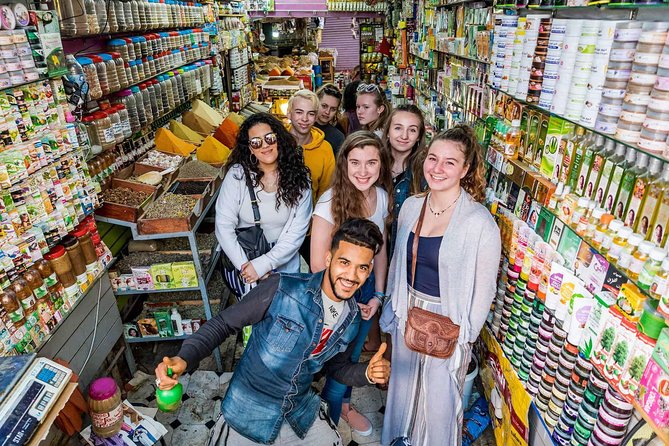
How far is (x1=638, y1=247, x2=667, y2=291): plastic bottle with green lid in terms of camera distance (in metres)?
1.38

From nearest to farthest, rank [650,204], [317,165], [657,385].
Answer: [657,385]
[650,204]
[317,165]

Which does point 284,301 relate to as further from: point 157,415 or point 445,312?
point 157,415

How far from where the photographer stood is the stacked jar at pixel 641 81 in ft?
4.49

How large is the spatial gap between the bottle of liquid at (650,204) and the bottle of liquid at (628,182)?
63 mm

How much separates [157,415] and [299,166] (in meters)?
1.82

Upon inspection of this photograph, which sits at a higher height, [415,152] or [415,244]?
[415,152]

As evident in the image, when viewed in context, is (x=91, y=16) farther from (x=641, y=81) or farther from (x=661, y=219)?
(x=661, y=219)

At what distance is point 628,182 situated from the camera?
155cm

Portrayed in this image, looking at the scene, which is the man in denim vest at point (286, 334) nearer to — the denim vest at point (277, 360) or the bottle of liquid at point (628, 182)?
the denim vest at point (277, 360)

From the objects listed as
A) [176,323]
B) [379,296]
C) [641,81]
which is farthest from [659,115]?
[176,323]

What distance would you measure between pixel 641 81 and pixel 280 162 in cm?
186

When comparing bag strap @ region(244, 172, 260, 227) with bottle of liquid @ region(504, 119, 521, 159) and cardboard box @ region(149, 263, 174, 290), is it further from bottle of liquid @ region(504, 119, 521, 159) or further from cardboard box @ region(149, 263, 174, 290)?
bottle of liquid @ region(504, 119, 521, 159)

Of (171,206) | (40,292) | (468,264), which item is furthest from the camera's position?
(171,206)

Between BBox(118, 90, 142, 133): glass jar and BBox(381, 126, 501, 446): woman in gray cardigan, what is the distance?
2526 millimetres
